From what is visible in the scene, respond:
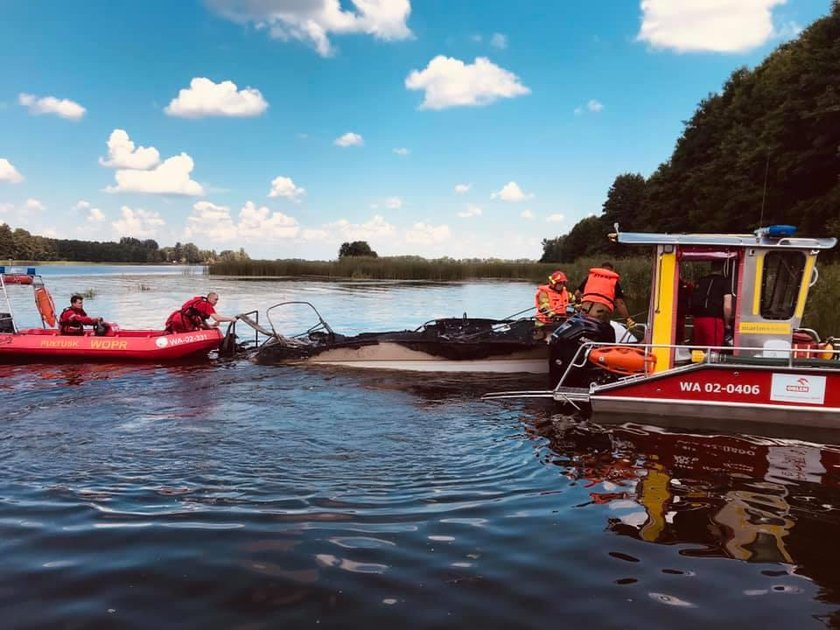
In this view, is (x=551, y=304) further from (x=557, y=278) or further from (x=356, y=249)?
(x=356, y=249)

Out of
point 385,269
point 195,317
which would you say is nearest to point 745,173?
point 385,269

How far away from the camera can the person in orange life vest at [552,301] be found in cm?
1320

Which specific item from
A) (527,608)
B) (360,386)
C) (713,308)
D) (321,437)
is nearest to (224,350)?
(360,386)

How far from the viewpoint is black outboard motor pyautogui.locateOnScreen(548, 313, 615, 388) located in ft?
32.0

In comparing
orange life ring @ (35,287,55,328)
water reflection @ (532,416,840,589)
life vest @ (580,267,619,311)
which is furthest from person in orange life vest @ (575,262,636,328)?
orange life ring @ (35,287,55,328)

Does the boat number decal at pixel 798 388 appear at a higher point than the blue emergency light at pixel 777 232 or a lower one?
lower

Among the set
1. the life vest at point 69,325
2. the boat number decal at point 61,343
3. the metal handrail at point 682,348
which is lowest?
the boat number decal at point 61,343

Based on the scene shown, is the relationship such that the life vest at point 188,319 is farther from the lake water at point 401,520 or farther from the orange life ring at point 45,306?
the lake water at point 401,520

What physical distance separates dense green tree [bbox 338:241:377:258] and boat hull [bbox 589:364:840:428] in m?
108

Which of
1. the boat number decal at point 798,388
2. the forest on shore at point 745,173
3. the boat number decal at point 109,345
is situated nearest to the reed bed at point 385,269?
the forest on shore at point 745,173

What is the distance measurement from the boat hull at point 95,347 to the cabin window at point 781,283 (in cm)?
1220

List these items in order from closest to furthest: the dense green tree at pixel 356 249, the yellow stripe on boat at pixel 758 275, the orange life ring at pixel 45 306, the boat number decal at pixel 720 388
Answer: the boat number decal at pixel 720 388 → the yellow stripe on boat at pixel 758 275 → the orange life ring at pixel 45 306 → the dense green tree at pixel 356 249

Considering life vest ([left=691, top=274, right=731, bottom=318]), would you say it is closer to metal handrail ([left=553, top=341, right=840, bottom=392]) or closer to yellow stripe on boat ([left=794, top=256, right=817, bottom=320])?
metal handrail ([left=553, top=341, right=840, bottom=392])

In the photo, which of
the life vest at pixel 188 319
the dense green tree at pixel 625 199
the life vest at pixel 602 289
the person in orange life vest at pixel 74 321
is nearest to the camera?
the life vest at pixel 602 289
